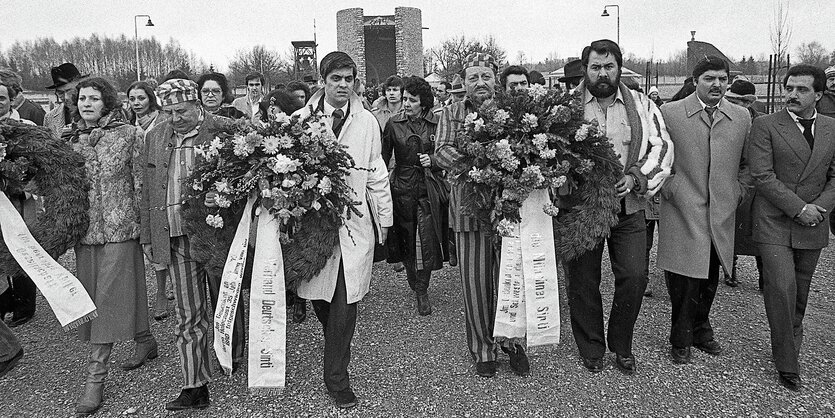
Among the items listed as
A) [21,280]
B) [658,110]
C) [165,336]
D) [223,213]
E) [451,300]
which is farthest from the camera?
[451,300]

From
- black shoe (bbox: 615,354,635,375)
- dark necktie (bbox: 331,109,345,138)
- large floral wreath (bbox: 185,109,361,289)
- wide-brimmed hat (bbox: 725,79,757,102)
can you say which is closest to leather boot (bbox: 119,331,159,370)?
large floral wreath (bbox: 185,109,361,289)

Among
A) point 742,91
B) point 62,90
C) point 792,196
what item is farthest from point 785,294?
point 62,90

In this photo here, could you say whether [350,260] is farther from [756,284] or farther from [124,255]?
[756,284]

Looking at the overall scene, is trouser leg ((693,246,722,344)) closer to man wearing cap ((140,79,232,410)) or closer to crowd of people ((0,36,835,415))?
crowd of people ((0,36,835,415))

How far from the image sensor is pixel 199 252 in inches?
154

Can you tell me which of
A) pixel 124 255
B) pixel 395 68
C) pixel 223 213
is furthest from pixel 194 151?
pixel 395 68

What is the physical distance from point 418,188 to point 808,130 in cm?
340

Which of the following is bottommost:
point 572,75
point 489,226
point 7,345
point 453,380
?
point 453,380

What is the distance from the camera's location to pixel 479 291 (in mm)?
4504

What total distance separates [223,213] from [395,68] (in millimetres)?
37525

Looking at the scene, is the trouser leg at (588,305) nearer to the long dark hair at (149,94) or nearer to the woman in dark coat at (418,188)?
the woman in dark coat at (418,188)

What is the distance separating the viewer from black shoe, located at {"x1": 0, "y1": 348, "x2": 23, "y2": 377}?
14.9 feet

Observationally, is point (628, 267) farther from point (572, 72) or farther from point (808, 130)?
point (572, 72)

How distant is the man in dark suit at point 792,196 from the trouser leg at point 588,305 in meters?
1.21
